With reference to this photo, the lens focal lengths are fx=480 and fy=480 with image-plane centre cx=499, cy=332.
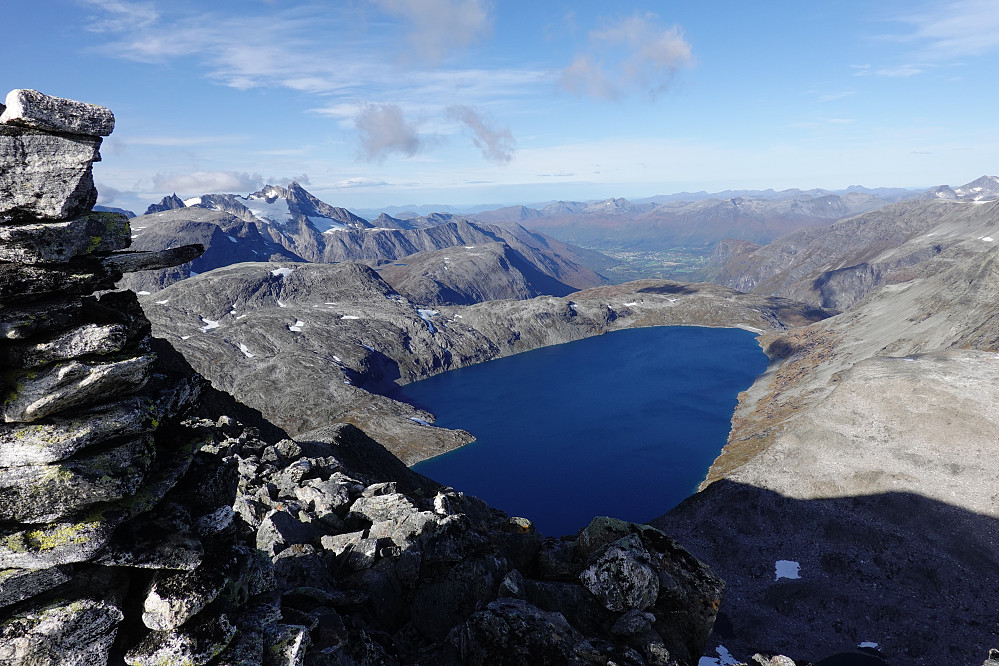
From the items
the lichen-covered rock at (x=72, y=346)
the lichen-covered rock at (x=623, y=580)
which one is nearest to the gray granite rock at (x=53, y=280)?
the lichen-covered rock at (x=72, y=346)

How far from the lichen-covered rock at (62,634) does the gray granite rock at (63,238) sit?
775 cm

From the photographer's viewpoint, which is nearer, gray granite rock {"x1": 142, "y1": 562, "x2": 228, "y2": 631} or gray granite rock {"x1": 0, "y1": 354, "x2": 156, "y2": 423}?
gray granite rock {"x1": 0, "y1": 354, "x2": 156, "y2": 423}

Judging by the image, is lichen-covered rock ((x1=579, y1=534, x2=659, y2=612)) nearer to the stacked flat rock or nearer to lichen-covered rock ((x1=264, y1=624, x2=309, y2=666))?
lichen-covered rock ((x1=264, y1=624, x2=309, y2=666))

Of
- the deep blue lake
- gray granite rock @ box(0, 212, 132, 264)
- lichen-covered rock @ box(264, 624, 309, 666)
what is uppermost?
gray granite rock @ box(0, 212, 132, 264)

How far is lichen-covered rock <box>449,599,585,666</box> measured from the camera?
1802 cm

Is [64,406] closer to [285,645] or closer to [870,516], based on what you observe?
[285,645]

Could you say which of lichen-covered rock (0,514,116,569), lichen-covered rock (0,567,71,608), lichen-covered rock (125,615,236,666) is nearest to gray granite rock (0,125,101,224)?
lichen-covered rock (0,514,116,569)

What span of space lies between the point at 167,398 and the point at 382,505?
2186 centimetres

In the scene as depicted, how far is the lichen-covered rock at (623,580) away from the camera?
74.6 feet

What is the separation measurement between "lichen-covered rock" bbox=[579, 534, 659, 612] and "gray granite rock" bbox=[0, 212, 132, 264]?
2320 cm

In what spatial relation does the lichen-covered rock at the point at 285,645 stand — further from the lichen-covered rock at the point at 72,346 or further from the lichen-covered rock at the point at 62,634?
the lichen-covered rock at the point at 72,346

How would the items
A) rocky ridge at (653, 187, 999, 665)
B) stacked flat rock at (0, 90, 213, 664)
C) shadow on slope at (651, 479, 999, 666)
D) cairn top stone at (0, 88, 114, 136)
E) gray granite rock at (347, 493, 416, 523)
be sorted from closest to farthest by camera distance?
1. stacked flat rock at (0, 90, 213, 664)
2. cairn top stone at (0, 88, 114, 136)
3. gray granite rock at (347, 493, 416, 523)
4. shadow on slope at (651, 479, 999, 666)
5. rocky ridge at (653, 187, 999, 665)

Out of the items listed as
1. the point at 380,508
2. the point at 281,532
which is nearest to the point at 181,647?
the point at 281,532

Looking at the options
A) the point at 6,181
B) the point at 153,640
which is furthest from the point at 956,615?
the point at 6,181
